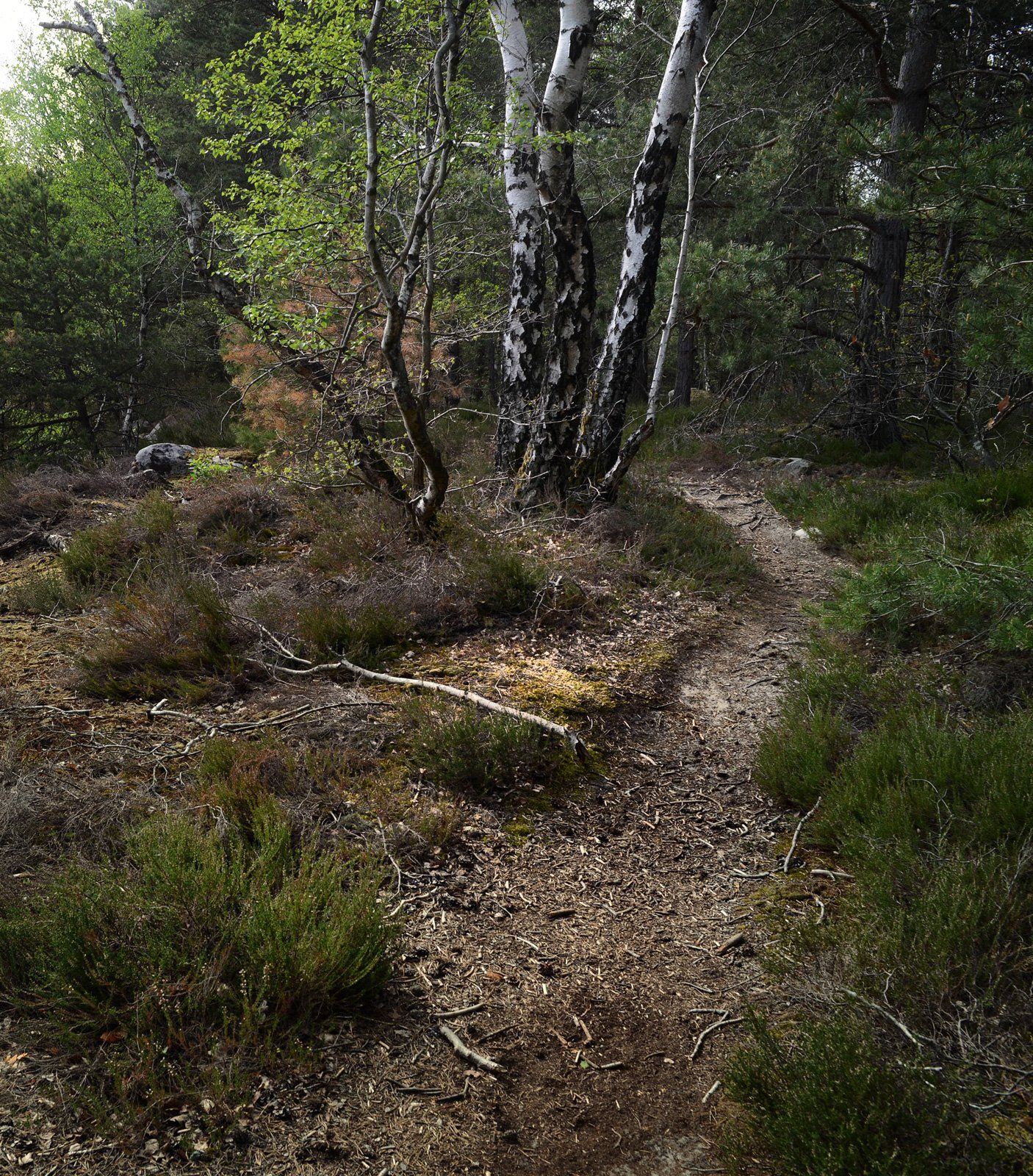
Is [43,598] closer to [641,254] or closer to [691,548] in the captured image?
[691,548]

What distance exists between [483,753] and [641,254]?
5.81 m

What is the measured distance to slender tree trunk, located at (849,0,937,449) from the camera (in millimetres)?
9406

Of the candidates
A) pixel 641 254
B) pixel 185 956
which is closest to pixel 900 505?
pixel 641 254

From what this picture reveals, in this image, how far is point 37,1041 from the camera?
2.15 m

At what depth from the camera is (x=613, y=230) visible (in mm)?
15883

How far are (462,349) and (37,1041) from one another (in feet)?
50.0

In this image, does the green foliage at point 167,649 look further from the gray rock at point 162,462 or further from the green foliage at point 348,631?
the gray rock at point 162,462

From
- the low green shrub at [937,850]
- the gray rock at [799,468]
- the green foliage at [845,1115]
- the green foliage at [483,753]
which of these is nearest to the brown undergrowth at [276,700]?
the green foliage at [483,753]

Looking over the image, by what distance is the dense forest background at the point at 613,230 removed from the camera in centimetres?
612

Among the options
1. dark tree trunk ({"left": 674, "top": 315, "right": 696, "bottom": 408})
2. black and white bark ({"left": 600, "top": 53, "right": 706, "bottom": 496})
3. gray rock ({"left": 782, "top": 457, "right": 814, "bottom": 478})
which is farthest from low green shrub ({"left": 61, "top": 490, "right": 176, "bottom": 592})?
dark tree trunk ({"left": 674, "top": 315, "right": 696, "bottom": 408})

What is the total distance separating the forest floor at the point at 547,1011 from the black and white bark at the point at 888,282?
7.21 metres

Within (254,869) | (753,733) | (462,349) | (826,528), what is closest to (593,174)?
(462,349)

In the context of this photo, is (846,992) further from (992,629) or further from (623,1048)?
(992,629)

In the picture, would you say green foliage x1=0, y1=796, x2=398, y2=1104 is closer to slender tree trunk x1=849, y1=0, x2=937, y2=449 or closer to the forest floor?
the forest floor
